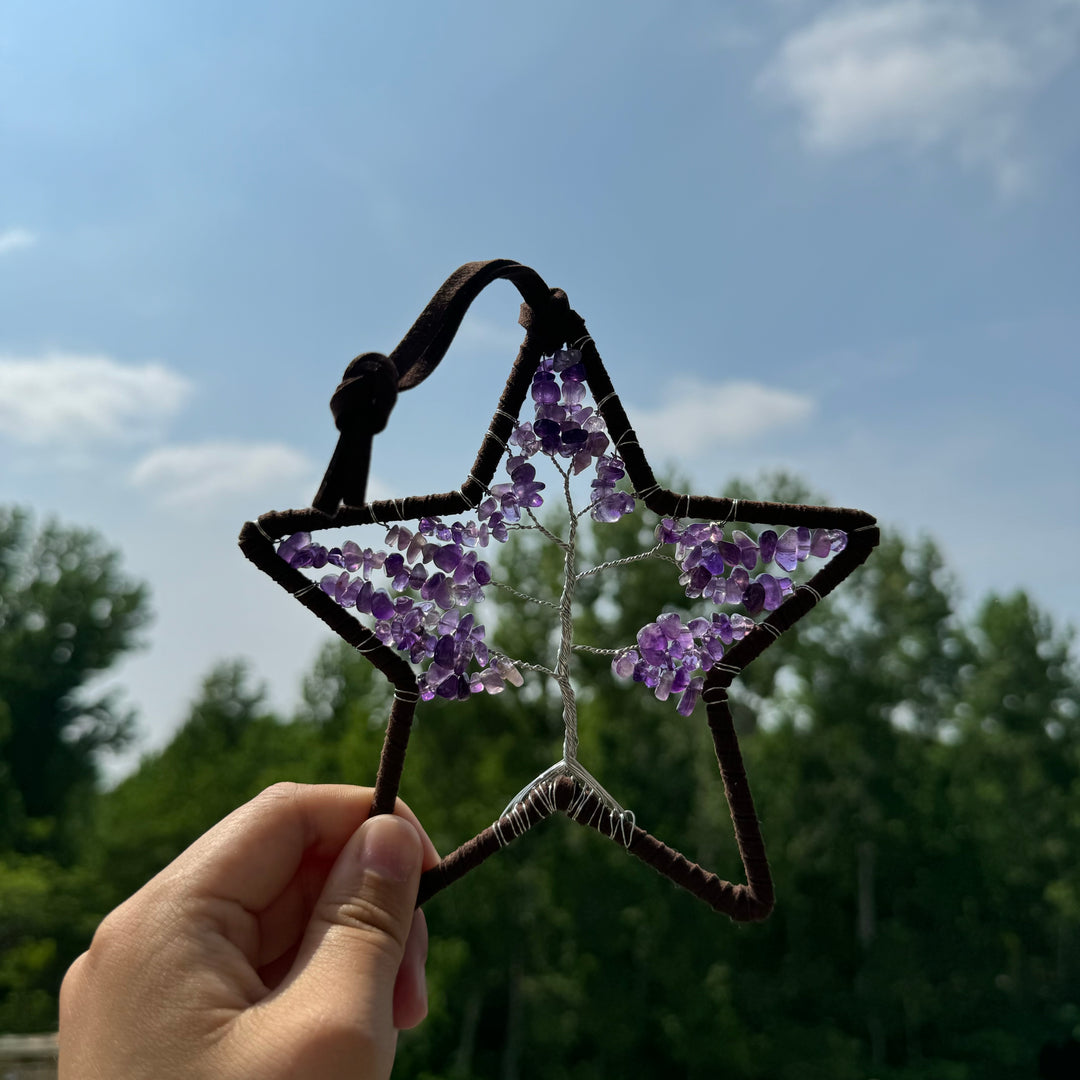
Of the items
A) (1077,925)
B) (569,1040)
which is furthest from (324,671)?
(1077,925)

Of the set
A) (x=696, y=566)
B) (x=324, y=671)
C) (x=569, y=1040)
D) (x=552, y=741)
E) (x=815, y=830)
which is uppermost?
(x=324, y=671)

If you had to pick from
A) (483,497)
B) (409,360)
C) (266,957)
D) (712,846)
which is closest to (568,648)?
(483,497)

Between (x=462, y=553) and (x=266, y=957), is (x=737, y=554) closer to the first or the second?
(x=462, y=553)

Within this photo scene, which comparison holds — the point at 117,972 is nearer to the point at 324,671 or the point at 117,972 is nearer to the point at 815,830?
the point at 815,830

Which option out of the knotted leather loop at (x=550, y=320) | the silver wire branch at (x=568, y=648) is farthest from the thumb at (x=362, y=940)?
the knotted leather loop at (x=550, y=320)

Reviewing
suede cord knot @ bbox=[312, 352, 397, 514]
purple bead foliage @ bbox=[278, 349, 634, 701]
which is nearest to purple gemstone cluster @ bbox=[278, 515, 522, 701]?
purple bead foliage @ bbox=[278, 349, 634, 701]

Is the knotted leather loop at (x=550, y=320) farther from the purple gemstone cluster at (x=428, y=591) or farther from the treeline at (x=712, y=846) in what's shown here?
the treeline at (x=712, y=846)
